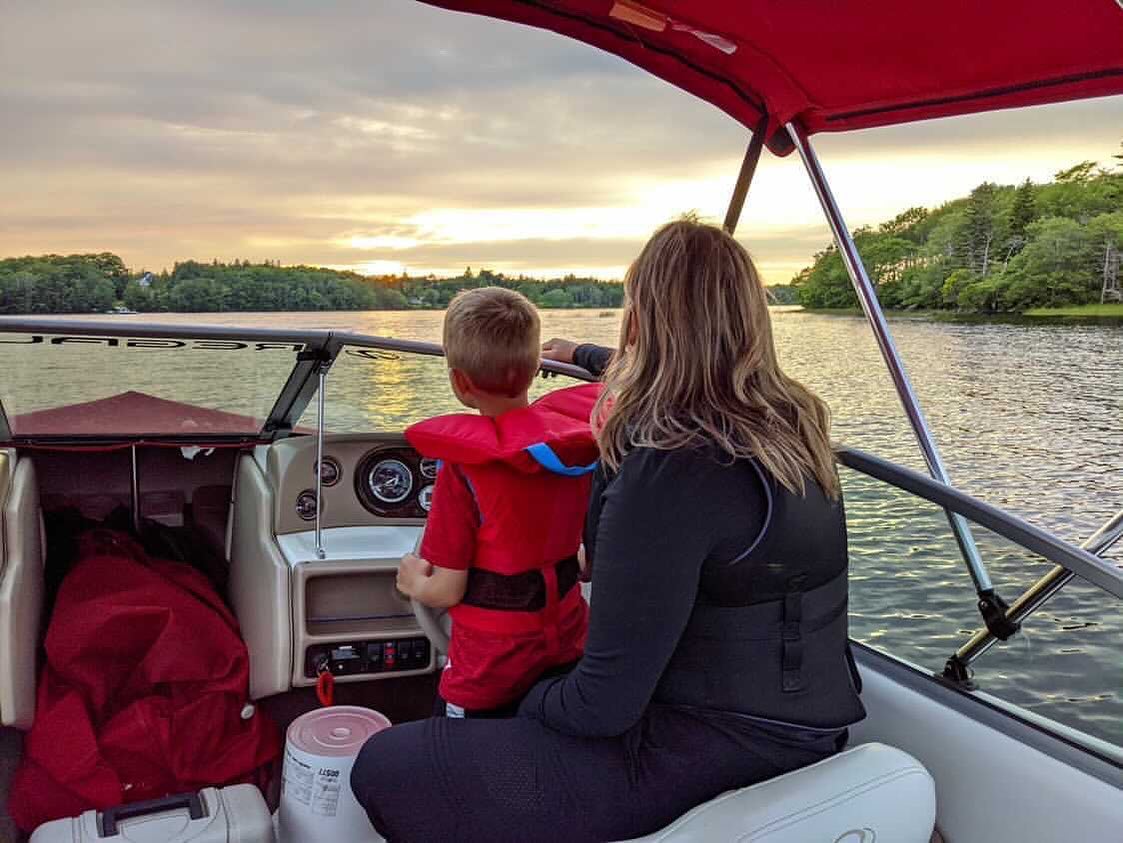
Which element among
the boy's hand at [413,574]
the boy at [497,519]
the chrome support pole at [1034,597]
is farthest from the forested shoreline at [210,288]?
the chrome support pole at [1034,597]

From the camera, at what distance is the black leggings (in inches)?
53.1

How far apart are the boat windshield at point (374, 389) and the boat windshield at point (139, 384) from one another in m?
0.15

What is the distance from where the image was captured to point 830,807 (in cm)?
131

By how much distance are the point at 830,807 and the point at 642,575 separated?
0.43m

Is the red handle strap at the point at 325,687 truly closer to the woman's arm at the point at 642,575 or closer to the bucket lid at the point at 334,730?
the bucket lid at the point at 334,730

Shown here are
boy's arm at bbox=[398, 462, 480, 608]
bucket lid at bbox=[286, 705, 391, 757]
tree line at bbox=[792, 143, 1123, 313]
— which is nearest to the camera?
boy's arm at bbox=[398, 462, 480, 608]

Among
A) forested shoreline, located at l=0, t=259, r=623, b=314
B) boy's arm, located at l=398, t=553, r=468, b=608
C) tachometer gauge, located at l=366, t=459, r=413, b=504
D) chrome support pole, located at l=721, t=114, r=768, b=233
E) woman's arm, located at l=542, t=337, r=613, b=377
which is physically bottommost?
tachometer gauge, located at l=366, t=459, r=413, b=504

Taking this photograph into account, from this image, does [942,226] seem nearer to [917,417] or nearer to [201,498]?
[917,417]

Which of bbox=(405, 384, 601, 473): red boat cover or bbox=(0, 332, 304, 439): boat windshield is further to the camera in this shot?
bbox=(0, 332, 304, 439): boat windshield

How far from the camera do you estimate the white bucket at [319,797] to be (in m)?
1.95

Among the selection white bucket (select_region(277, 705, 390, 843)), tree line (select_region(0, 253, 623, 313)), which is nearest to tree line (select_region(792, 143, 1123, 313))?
tree line (select_region(0, 253, 623, 313))

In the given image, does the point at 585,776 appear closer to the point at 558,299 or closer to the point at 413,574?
the point at 413,574

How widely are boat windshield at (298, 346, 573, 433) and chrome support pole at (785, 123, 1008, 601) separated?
1140mm

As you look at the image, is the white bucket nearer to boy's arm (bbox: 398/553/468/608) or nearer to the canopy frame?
boy's arm (bbox: 398/553/468/608)
